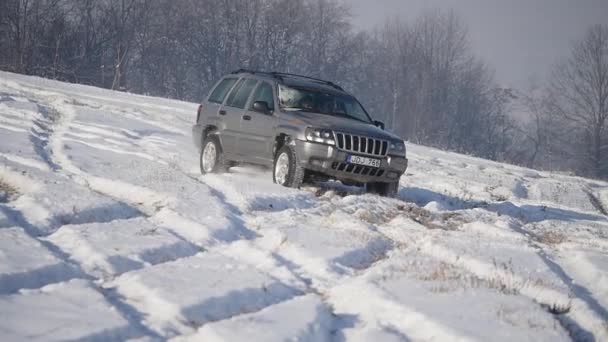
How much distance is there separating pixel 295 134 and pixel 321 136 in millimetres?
416

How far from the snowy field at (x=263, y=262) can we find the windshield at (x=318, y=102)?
1234 mm

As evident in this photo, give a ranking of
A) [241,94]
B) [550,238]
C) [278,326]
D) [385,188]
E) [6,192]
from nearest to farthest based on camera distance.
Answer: [278,326] < [6,192] < [550,238] < [385,188] < [241,94]

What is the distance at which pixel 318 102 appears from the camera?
30.0 feet

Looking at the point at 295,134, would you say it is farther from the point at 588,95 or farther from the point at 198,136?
the point at 588,95

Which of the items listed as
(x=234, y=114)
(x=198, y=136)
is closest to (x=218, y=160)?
(x=234, y=114)

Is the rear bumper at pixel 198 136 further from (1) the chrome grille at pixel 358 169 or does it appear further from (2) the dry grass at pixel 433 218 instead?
(2) the dry grass at pixel 433 218

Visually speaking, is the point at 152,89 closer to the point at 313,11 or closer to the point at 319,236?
the point at 313,11

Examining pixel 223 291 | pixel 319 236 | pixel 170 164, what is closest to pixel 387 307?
pixel 223 291

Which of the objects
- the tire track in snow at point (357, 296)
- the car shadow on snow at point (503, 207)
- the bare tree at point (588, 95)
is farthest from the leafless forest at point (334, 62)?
the tire track in snow at point (357, 296)

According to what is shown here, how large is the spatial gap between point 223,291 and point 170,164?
21.3ft

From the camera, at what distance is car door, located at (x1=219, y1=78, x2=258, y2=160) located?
9.34m

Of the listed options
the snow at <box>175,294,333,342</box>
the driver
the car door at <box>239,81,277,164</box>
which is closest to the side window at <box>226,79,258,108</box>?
the car door at <box>239,81,277,164</box>

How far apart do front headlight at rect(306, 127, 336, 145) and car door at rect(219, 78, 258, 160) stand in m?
1.65

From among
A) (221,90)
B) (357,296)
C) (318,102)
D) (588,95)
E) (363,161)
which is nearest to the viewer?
(357,296)
